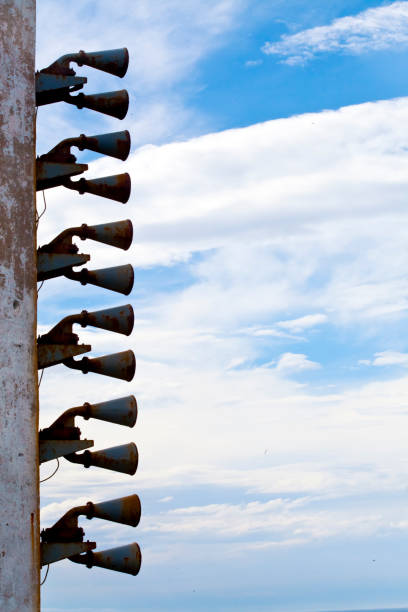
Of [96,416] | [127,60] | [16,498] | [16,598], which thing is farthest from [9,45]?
[16,598]

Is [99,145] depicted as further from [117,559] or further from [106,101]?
[117,559]

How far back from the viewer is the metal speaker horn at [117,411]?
11086 mm

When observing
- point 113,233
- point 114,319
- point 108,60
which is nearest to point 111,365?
point 114,319

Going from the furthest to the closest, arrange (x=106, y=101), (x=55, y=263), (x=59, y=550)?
(x=106, y=101) → (x=55, y=263) → (x=59, y=550)

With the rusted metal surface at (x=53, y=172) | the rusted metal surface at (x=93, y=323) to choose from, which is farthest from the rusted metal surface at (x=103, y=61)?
the rusted metal surface at (x=93, y=323)

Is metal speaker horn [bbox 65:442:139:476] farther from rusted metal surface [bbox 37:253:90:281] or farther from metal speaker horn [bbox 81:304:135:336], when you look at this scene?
rusted metal surface [bbox 37:253:90:281]

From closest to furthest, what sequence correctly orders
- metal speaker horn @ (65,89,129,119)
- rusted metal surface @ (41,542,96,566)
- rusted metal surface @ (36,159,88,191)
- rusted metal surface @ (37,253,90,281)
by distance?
rusted metal surface @ (41,542,96,566) → rusted metal surface @ (37,253,90,281) → rusted metal surface @ (36,159,88,191) → metal speaker horn @ (65,89,129,119)

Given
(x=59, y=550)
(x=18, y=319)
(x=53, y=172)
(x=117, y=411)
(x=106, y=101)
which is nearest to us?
(x=18, y=319)

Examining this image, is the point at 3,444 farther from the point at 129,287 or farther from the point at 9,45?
the point at 9,45

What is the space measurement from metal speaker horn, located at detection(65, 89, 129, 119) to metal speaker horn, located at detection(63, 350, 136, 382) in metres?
2.94

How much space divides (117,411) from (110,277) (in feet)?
5.18

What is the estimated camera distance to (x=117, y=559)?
36.3ft

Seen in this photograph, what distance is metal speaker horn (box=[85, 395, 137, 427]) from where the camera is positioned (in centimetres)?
1109

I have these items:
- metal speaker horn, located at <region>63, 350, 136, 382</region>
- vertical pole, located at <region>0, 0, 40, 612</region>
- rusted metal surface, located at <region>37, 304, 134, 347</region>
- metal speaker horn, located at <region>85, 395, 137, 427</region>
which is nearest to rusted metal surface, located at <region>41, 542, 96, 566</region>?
vertical pole, located at <region>0, 0, 40, 612</region>
